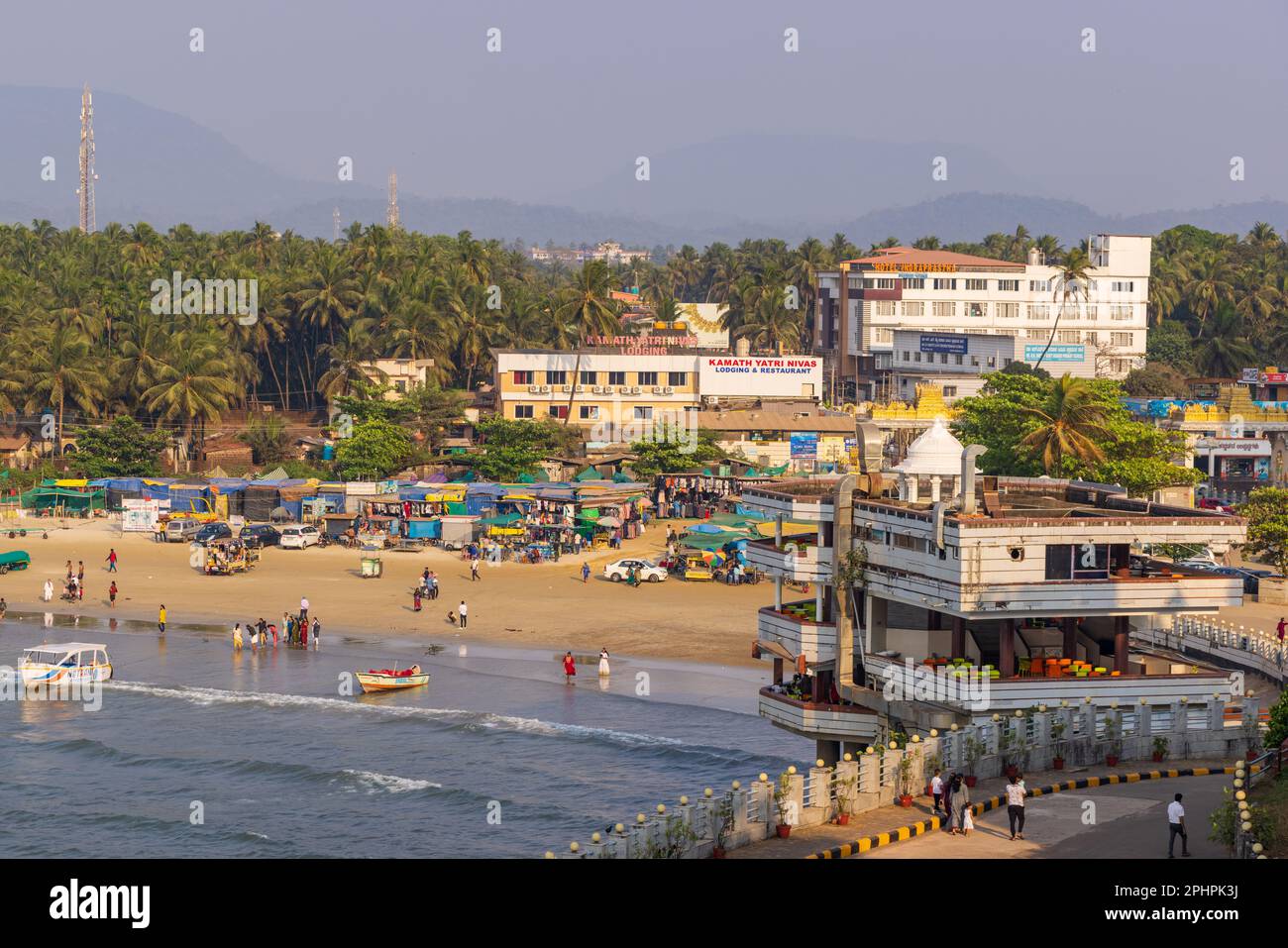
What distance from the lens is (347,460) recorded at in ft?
294

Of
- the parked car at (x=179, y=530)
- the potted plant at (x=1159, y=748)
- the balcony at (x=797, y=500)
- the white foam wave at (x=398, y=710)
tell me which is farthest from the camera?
the parked car at (x=179, y=530)

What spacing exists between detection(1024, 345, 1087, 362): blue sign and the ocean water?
62.4m

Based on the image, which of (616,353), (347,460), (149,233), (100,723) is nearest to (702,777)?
(100,723)

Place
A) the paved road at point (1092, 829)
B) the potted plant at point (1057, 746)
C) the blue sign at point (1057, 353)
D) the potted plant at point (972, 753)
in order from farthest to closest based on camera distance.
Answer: the blue sign at point (1057, 353) < the potted plant at point (1057, 746) < the potted plant at point (972, 753) < the paved road at point (1092, 829)

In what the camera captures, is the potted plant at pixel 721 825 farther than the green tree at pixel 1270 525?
No

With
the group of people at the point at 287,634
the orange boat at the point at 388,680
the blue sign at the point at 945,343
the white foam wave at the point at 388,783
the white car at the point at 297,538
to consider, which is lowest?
the white foam wave at the point at 388,783

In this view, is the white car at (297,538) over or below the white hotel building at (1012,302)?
below

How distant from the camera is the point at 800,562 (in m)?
33.4

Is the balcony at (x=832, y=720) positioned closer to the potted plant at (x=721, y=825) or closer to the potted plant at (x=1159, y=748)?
the potted plant at (x=1159, y=748)

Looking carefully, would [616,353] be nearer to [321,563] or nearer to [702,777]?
[321,563]

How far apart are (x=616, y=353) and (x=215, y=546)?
34.3 metres

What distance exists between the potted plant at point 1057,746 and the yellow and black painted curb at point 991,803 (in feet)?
2.33

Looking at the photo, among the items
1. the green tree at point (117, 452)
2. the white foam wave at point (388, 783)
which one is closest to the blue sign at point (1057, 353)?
the green tree at point (117, 452)

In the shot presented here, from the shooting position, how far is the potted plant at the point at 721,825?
26234 millimetres
